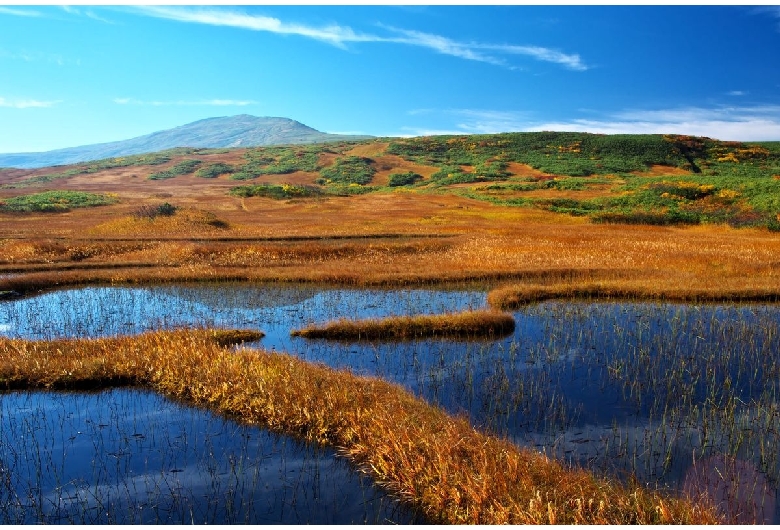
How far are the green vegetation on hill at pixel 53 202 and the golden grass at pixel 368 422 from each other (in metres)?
65.0

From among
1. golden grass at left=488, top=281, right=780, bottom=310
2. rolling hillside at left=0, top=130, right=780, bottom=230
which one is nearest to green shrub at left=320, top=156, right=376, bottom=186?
rolling hillside at left=0, top=130, right=780, bottom=230

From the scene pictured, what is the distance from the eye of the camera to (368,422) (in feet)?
40.5

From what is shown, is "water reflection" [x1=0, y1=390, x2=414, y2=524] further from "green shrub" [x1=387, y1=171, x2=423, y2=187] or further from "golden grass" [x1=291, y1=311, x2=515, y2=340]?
"green shrub" [x1=387, y1=171, x2=423, y2=187]

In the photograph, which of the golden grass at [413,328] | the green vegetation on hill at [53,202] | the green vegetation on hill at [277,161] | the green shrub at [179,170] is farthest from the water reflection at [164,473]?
the green shrub at [179,170]

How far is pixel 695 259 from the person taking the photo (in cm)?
3416

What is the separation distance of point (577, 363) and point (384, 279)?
14.7 m

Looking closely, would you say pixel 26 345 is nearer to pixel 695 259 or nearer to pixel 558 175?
pixel 695 259

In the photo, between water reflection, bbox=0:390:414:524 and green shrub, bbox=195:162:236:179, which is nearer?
water reflection, bbox=0:390:414:524

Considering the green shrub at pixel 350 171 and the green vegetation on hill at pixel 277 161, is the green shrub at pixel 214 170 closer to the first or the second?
the green vegetation on hill at pixel 277 161

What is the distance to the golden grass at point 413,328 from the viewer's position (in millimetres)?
20922

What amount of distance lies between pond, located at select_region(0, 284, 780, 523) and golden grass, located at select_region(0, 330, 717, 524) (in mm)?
1283

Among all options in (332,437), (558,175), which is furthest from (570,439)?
(558,175)

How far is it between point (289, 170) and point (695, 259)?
110 metres

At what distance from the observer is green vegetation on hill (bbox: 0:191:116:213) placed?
73.4m
